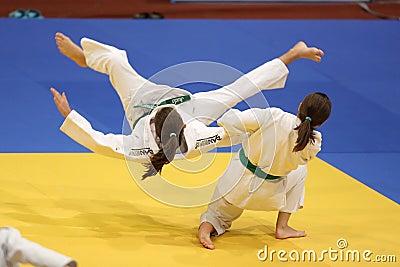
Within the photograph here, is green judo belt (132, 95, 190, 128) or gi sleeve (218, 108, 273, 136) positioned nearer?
gi sleeve (218, 108, 273, 136)

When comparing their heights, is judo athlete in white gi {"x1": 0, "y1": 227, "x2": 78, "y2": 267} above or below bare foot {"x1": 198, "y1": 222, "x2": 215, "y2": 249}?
below

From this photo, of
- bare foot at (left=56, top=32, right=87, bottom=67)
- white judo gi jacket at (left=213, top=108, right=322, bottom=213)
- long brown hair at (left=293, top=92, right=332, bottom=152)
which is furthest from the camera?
bare foot at (left=56, top=32, right=87, bottom=67)

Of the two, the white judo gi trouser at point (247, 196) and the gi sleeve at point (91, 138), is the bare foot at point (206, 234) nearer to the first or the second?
the white judo gi trouser at point (247, 196)

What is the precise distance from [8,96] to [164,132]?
325cm

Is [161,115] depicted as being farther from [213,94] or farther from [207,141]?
[213,94]

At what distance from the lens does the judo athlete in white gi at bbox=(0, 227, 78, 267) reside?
94.6 inches

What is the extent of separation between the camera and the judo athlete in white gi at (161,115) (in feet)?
11.5

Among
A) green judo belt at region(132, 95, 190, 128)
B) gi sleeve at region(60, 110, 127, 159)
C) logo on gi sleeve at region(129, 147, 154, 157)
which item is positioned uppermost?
green judo belt at region(132, 95, 190, 128)

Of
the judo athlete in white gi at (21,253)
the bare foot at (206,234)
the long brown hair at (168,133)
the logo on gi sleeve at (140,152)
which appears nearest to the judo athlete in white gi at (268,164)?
the bare foot at (206,234)

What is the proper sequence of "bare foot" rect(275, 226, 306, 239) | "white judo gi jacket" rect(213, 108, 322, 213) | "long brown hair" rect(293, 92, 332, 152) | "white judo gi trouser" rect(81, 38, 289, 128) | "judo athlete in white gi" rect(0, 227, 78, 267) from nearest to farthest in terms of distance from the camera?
"judo athlete in white gi" rect(0, 227, 78, 267), "long brown hair" rect(293, 92, 332, 152), "white judo gi jacket" rect(213, 108, 322, 213), "bare foot" rect(275, 226, 306, 239), "white judo gi trouser" rect(81, 38, 289, 128)

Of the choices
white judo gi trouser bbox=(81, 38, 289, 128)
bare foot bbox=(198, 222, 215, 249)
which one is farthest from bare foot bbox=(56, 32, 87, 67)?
bare foot bbox=(198, 222, 215, 249)

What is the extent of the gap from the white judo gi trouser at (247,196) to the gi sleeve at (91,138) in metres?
0.53

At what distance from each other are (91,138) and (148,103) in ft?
1.36

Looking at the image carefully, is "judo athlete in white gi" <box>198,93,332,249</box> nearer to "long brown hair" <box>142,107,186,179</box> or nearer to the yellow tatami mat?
the yellow tatami mat
